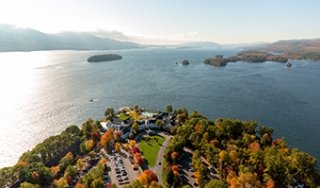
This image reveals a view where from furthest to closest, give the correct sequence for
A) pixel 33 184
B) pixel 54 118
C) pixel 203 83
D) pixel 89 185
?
pixel 203 83
pixel 54 118
pixel 33 184
pixel 89 185

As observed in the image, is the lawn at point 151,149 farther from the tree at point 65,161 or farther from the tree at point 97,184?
the tree at point 65,161

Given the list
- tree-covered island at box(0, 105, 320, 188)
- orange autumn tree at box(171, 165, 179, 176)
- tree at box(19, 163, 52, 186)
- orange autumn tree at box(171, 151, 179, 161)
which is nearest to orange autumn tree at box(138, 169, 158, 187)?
tree-covered island at box(0, 105, 320, 188)

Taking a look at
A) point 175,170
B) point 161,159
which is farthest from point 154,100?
point 175,170

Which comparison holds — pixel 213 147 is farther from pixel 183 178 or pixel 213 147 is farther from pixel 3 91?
pixel 3 91

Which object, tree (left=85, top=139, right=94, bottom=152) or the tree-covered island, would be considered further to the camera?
tree (left=85, top=139, right=94, bottom=152)

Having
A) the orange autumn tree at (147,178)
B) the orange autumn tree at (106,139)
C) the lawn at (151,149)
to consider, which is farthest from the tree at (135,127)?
the orange autumn tree at (147,178)

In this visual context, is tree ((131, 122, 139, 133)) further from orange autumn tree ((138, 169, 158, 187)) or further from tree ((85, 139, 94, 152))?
orange autumn tree ((138, 169, 158, 187))

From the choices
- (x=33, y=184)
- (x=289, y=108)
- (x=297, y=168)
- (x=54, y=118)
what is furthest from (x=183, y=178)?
(x=289, y=108)

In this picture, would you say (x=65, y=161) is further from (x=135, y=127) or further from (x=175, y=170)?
(x=175, y=170)
